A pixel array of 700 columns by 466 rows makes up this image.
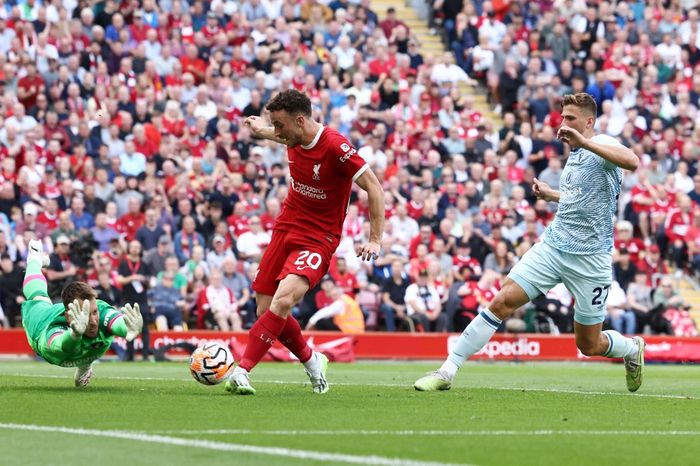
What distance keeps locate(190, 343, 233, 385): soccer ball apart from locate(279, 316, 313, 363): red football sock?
0.52 m

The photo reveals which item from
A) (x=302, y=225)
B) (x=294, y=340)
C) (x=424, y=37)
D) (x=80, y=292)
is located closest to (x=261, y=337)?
(x=294, y=340)

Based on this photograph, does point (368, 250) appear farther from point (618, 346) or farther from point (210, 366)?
point (618, 346)

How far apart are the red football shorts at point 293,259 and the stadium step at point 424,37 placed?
19.3 meters

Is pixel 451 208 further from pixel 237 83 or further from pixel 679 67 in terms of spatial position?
pixel 679 67

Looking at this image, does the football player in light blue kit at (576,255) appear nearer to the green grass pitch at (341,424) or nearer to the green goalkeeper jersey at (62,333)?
the green grass pitch at (341,424)

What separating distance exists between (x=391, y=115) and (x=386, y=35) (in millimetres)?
3352

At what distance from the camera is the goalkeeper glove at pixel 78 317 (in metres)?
10.8

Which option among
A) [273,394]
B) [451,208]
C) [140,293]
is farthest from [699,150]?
[273,394]

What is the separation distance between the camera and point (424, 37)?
107 feet

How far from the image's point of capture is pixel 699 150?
29359 mm

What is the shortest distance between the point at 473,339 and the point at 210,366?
2.22 metres

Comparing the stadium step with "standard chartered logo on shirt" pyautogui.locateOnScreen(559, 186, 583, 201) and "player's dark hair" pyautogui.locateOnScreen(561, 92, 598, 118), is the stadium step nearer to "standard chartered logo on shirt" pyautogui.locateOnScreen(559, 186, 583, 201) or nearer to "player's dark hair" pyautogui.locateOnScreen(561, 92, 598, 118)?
"standard chartered logo on shirt" pyautogui.locateOnScreen(559, 186, 583, 201)

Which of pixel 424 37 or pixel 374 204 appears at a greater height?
pixel 374 204

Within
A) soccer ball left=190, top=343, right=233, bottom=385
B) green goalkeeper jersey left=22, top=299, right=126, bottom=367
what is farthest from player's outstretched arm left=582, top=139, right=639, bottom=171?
green goalkeeper jersey left=22, top=299, right=126, bottom=367
